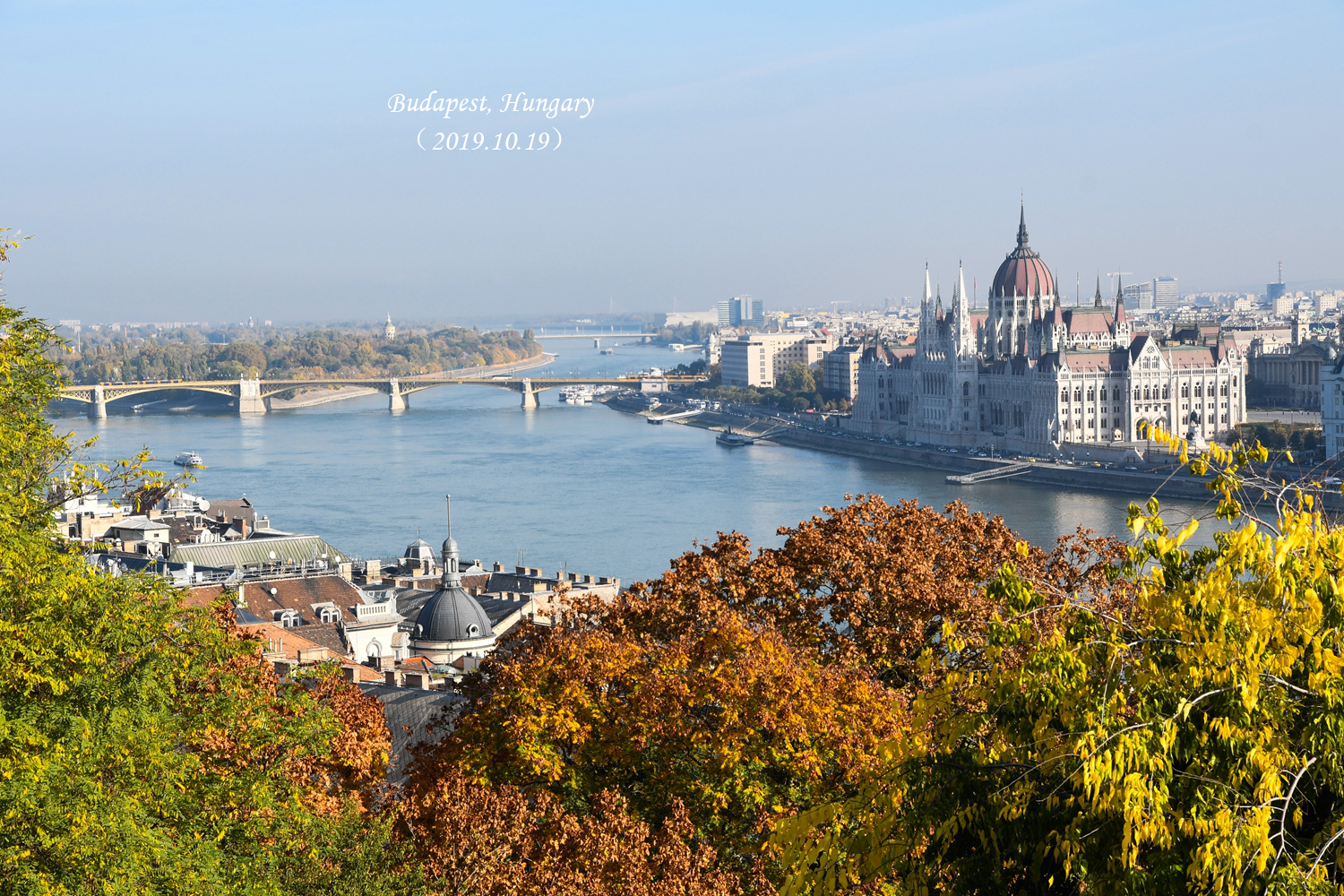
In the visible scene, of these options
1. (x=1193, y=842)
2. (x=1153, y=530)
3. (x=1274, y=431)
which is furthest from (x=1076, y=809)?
(x=1274, y=431)

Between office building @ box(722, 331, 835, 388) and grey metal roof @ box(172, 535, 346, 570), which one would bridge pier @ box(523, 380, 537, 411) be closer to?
office building @ box(722, 331, 835, 388)

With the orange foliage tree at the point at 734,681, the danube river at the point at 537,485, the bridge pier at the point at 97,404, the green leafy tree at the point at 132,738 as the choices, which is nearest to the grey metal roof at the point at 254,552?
the danube river at the point at 537,485

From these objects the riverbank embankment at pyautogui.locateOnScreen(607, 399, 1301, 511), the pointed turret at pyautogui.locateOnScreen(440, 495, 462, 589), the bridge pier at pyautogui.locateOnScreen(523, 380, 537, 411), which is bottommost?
the riverbank embankment at pyautogui.locateOnScreen(607, 399, 1301, 511)

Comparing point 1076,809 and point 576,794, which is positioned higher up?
point 1076,809

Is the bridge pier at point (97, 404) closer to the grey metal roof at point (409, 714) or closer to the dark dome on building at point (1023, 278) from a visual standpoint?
the dark dome on building at point (1023, 278)

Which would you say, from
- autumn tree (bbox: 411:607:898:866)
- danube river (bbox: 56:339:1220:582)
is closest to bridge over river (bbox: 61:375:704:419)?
danube river (bbox: 56:339:1220:582)

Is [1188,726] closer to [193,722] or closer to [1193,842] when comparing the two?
[1193,842]
